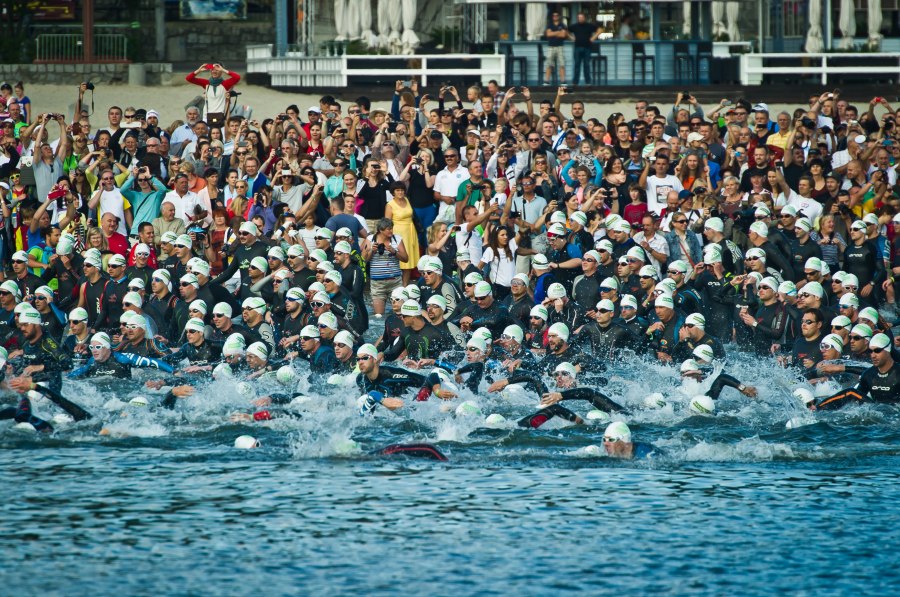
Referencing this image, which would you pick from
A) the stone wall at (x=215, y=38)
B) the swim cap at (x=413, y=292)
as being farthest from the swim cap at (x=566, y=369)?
the stone wall at (x=215, y=38)

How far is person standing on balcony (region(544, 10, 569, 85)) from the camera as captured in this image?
95.6 ft

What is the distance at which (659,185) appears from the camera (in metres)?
20.5

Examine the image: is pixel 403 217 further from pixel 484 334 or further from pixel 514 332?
pixel 484 334

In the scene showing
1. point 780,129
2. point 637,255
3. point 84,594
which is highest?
point 780,129

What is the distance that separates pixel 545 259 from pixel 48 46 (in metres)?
20.5

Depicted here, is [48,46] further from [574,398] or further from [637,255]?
[574,398]

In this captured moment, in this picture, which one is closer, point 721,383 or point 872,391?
point 872,391

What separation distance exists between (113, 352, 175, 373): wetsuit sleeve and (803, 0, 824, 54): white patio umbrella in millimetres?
17904

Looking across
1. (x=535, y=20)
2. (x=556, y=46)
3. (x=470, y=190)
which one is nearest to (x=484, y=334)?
(x=470, y=190)

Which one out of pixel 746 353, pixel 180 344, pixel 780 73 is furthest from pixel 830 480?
pixel 780 73

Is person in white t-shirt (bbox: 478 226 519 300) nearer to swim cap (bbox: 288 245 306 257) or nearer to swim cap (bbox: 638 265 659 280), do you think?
swim cap (bbox: 638 265 659 280)

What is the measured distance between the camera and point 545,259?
64.0ft

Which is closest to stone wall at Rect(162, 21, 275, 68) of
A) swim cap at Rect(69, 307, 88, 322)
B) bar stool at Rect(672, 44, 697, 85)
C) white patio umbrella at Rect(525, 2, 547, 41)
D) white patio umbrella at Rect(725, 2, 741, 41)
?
white patio umbrella at Rect(525, 2, 547, 41)

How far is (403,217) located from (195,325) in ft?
12.1
